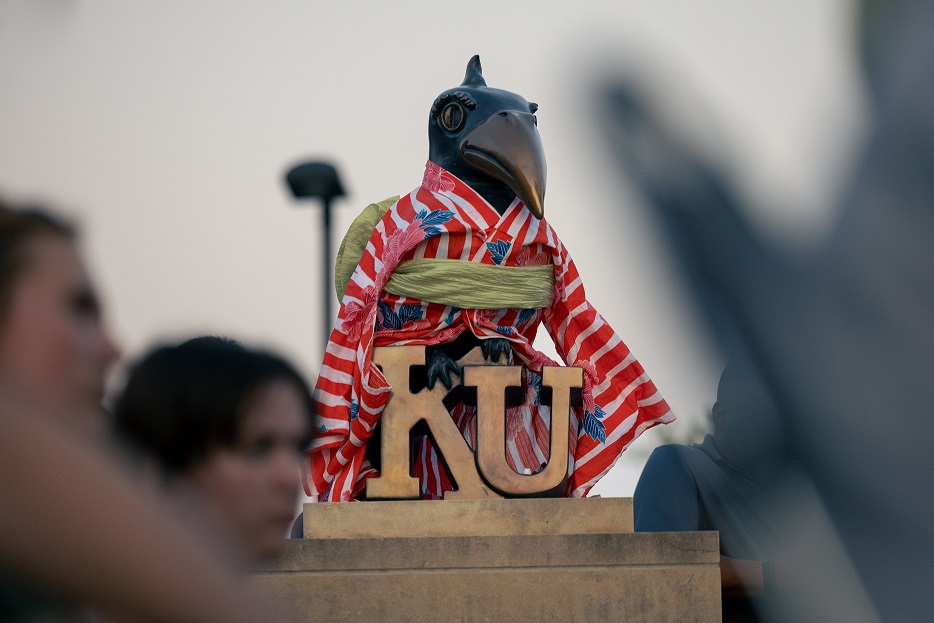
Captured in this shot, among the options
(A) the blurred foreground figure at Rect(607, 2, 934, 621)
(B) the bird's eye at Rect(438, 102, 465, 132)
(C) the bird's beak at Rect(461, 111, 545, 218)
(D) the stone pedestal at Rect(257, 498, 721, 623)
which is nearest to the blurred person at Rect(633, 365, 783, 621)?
(D) the stone pedestal at Rect(257, 498, 721, 623)

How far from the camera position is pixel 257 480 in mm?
1211

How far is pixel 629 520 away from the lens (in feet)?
12.0

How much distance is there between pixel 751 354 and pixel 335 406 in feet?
11.0

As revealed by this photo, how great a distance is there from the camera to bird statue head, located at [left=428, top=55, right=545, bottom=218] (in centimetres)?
393

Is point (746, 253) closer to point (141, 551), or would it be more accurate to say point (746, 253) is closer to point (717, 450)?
point (141, 551)

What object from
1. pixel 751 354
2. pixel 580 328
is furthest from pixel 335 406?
pixel 751 354

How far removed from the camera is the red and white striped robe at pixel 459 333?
153 inches

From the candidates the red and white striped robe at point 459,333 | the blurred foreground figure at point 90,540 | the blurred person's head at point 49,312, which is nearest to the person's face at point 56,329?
the blurred person's head at point 49,312

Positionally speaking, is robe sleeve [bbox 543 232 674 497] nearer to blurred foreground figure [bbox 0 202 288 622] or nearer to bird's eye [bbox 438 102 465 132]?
bird's eye [bbox 438 102 465 132]

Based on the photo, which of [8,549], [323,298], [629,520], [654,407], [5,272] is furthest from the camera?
[323,298]

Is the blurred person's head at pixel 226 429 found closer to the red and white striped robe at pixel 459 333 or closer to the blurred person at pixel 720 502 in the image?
the red and white striped robe at pixel 459 333

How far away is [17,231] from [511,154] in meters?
3.10

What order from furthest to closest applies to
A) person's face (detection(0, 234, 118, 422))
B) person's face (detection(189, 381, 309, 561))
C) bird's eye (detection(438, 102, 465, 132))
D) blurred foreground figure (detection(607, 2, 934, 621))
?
1. bird's eye (detection(438, 102, 465, 132))
2. person's face (detection(189, 381, 309, 561))
3. person's face (detection(0, 234, 118, 422))
4. blurred foreground figure (detection(607, 2, 934, 621))

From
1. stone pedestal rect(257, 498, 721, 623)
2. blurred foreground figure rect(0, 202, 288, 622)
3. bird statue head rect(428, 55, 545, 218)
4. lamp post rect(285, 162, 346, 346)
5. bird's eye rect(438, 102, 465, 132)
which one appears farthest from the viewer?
lamp post rect(285, 162, 346, 346)
